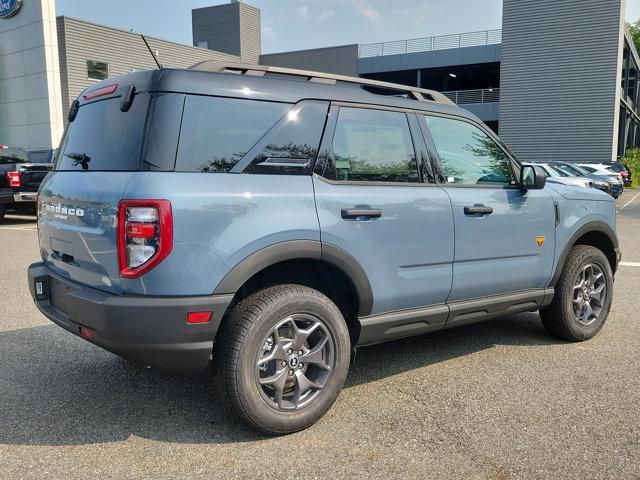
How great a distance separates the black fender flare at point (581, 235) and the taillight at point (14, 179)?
12440 millimetres

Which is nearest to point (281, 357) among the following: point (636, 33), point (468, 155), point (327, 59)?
point (468, 155)

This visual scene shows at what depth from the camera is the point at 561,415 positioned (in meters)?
3.42

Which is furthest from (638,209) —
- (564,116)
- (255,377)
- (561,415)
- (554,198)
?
(255,377)

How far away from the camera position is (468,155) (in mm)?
4164

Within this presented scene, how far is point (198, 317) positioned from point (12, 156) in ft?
44.5

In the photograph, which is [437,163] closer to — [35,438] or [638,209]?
[35,438]

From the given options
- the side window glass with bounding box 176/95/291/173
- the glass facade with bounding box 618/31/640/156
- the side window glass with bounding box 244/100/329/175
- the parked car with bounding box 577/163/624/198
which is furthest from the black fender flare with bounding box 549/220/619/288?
the glass facade with bounding box 618/31/640/156

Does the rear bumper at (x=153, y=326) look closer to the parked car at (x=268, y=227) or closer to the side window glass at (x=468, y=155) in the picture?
the parked car at (x=268, y=227)

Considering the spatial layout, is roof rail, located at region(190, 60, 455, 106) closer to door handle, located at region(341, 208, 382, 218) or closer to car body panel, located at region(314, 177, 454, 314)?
car body panel, located at region(314, 177, 454, 314)

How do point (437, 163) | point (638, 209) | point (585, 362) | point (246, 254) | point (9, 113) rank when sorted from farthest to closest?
point (9, 113) → point (638, 209) → point (585, 362) → point (437, 163) → point (246, 254)

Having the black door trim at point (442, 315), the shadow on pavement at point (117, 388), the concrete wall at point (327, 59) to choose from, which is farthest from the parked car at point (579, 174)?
the concrete wall at point (327, 59)

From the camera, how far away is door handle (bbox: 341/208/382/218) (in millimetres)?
3334

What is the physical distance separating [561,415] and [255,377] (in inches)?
70.2

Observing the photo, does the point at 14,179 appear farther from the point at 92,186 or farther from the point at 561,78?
the point at 561,78
